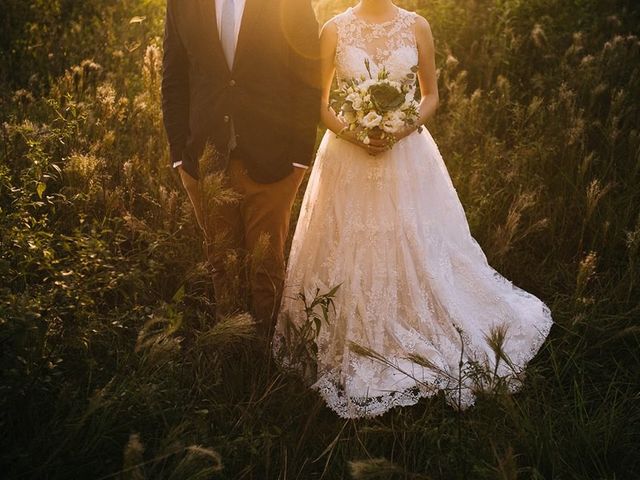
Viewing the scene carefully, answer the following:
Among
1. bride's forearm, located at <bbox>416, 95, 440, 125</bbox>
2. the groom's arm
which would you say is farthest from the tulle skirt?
the groom's arm

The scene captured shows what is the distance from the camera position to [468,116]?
224 inches

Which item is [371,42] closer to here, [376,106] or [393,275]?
[376,106]

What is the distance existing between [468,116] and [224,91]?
2871mm

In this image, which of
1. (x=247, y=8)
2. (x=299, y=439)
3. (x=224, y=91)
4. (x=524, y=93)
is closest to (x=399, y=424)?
(x=299, y=439)

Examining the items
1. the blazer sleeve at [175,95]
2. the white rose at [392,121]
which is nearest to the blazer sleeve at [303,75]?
the white rose at [392,121]

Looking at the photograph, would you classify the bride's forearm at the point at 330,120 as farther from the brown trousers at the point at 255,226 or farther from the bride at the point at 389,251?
the brown trousers at the point at 255,226

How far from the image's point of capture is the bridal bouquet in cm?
351

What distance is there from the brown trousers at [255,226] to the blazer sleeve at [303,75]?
0.16 metres

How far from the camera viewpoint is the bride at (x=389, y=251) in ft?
12.4

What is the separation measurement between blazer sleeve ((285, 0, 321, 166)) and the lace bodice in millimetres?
349

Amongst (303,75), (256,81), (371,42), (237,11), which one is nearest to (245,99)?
(256,81)

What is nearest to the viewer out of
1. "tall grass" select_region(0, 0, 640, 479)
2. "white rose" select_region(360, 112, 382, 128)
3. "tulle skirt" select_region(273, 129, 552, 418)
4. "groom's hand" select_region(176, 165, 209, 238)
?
"tall grass" select_region(0, 0, 640, 479)

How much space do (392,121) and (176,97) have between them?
1169 millimetres

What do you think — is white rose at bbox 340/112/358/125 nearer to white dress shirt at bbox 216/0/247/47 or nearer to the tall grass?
white dress shirt at bbox 216/0/247/47
